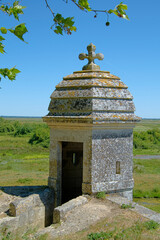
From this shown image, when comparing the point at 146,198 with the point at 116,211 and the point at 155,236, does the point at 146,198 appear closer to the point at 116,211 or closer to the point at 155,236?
the point at 116,211

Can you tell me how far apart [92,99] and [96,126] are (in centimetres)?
53

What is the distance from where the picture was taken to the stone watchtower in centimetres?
570

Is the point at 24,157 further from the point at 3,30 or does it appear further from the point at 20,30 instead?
the point at 20,30

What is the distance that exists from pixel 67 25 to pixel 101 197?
391 centimetres

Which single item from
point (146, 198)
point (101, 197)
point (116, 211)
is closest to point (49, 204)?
point (101, 197)

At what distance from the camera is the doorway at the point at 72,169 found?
8.15m

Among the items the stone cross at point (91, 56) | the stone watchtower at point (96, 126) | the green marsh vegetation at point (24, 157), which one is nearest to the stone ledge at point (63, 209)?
the stone watchtower at point (96, 126)

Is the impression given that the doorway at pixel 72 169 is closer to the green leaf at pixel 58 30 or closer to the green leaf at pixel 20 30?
the green leaf at pixel 58 30

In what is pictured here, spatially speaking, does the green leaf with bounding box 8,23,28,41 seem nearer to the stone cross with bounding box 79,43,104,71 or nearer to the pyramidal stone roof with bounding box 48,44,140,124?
the pyramidal stone roof with bounding box 48,44,140,124

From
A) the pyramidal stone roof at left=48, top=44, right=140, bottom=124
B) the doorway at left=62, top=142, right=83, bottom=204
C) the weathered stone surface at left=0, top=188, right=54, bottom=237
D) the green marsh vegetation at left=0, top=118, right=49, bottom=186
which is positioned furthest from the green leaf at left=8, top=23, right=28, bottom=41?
the green marsh vegetation at left=0, top=118, right=49, bottom=186

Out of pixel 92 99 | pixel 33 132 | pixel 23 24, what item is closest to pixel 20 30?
pixel 23 24

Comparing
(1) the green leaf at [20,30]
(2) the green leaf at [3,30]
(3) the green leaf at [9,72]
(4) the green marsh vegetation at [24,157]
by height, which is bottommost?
(4) the green marsh vegetation at [24,157]

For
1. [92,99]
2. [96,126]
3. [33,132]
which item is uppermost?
[33,132]

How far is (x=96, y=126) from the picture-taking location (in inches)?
222
